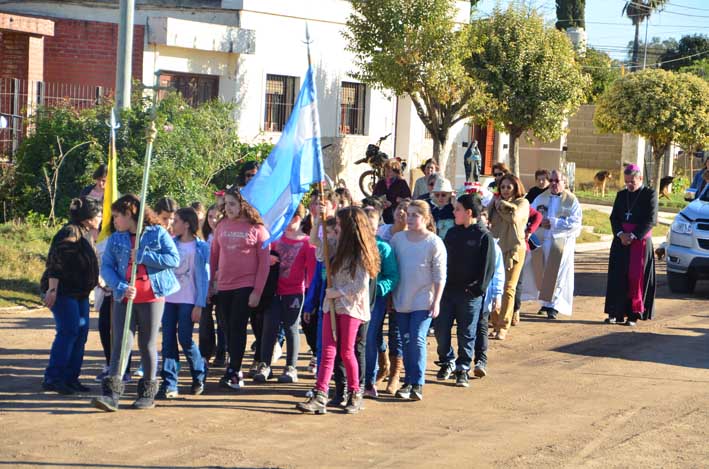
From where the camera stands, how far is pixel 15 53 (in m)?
21.1

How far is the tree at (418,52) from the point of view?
2247 cm

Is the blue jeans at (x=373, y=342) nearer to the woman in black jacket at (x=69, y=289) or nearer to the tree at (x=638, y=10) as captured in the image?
the woman in black jacket at (x=69, y=289)

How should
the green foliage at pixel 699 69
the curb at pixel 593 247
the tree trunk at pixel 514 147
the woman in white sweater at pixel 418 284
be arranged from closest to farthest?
the woman in white sweater at pixel 418 284
the curb at pixel 593 247
the tree trunk at pixel 514 147
the green foliage at pixel 699 69

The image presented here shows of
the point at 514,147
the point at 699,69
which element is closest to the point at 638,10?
the point at 699,69

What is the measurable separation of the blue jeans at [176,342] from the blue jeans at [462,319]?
7.52 feet

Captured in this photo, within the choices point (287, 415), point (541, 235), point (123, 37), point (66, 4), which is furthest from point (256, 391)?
point (66, 4)

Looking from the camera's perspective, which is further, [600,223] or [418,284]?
[600,223]

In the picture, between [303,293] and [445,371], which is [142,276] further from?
[445,371]

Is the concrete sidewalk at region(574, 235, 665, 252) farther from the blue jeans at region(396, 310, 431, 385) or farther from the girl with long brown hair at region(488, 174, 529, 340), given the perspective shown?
the blue jeans at region(396, 310, 431, 385)

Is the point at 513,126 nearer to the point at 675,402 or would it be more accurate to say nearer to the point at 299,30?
the point at 299,30

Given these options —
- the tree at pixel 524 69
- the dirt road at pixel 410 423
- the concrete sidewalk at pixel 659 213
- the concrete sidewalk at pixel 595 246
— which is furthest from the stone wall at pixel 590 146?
the dirt road at pixel 410 423

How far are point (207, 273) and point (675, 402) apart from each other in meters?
4.26

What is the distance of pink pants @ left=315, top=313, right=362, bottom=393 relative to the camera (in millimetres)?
8617

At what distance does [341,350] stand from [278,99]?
16088 millimetres
